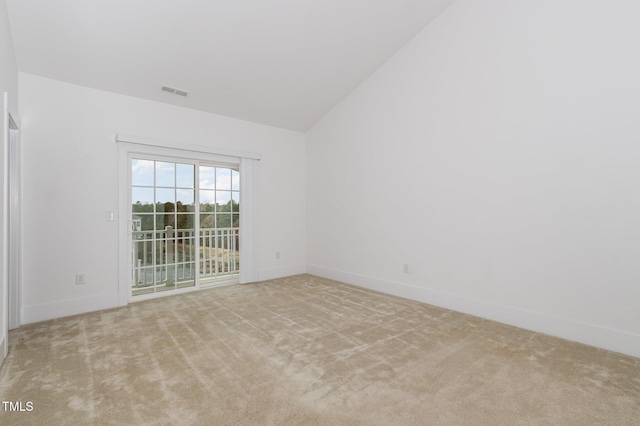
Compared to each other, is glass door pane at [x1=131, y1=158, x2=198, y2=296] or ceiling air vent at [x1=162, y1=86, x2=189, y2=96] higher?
ceiling air vent at [x1=162, y1=86, x2=189, y2=96]

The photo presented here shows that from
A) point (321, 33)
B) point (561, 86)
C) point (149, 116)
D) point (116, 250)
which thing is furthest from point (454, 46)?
point (116, 250)

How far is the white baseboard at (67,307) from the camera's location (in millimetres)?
3145

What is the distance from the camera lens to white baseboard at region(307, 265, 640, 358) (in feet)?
7.98

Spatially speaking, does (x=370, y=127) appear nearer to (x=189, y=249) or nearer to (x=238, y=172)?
(x=238, y=172)

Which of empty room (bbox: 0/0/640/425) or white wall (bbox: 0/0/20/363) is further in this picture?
white wall (bbox: 0/0/20/363)

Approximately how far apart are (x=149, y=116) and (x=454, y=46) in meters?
3.84

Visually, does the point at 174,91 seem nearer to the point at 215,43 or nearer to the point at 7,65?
the point at 215,43

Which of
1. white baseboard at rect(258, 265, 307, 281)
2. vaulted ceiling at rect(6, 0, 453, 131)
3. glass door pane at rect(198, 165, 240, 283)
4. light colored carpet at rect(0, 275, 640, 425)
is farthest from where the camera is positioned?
white baseboard at rect(258, 265, 307, 281)

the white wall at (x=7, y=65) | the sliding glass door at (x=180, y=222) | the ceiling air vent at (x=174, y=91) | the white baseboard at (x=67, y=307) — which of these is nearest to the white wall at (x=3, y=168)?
the white wall at (x=7, y=65)

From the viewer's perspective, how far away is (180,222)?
14.2 ft

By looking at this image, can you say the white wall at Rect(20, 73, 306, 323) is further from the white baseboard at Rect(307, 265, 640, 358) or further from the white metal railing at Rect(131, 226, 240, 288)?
the white baseboard at Rect(307, 265, 640, 358)

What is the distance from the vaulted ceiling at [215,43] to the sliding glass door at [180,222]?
3.27 ft

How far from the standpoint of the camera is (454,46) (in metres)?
3.48

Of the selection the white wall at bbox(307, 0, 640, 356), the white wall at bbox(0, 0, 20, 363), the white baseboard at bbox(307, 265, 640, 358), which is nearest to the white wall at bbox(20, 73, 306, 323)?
the white wall at bbox(0, 0, 20, 363)
